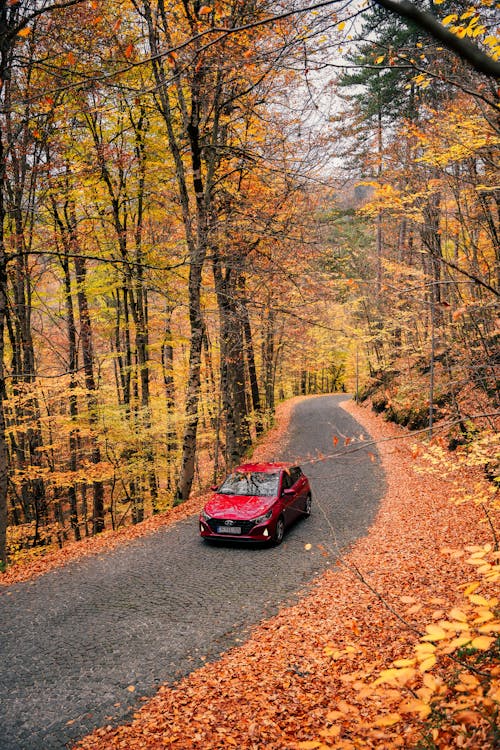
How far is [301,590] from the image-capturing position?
725 cm

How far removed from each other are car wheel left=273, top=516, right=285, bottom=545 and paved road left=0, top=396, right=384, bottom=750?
20 cm

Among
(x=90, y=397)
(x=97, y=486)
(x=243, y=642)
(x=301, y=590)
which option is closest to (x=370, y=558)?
(x=301, y=590)

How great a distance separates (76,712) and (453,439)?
12763 millimetres

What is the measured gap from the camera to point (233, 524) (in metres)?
8.84

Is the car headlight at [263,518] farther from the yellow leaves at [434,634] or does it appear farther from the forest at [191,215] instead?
the yellow leaves at [434,634]

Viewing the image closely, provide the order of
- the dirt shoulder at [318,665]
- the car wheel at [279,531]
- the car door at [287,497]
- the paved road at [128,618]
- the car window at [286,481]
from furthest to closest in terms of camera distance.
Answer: the car window at [286,481]
the car door at [287,497]
the car wheel at [279,531]
the paved road at [128,618]
the dirt shoulder at [318,665]

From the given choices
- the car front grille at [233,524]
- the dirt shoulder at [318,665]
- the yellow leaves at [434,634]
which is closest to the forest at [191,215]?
the dirt shoulder at [318,665]

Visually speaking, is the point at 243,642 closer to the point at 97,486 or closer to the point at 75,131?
the point at 97,486

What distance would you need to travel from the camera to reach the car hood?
29.2ft

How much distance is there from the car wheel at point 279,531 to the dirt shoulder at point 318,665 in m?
0.62

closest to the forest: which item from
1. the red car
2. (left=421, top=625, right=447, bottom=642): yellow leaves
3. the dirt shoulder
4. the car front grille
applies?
the dirt shoulder

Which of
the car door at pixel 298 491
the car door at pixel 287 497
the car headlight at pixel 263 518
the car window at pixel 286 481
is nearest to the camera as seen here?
the car headlight at pixel 263 518

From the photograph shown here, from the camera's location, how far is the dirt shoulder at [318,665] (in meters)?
4.05

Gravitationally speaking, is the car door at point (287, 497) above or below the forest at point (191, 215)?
below
